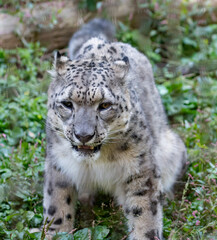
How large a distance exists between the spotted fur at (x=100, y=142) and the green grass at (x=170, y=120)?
0.23m

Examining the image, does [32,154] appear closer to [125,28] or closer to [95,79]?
[95,79]

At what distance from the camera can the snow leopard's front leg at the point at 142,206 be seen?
14.8 ft

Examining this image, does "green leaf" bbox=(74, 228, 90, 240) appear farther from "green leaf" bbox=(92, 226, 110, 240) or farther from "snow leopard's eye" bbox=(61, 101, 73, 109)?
"snow leopard's eye" bbox=(61, 101, 73, 109)

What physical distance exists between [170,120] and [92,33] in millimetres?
1676

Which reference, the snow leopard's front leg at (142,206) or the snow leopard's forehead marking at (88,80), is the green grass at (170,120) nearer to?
the snow leopard's front leg at (142,206)

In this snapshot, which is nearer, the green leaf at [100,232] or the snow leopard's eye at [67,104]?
the snow leopard's eye at [67,104]

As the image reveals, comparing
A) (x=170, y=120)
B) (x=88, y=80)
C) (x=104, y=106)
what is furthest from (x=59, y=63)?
(x=170, y=120)

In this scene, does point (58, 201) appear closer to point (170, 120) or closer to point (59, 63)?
point (59, 63)

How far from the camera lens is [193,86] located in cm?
760

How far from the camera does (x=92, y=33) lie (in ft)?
21.4

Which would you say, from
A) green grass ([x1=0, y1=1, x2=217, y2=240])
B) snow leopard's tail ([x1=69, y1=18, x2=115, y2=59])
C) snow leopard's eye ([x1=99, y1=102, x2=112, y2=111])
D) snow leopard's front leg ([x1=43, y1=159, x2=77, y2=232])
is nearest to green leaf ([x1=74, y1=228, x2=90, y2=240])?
green grass ([x1=0, y1=1, x2=217, y2=240])

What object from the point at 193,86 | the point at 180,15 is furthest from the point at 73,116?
the point at 180,15

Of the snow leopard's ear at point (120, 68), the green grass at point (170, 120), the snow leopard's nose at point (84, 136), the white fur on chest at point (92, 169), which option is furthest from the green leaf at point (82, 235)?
the snow leopard's ear at point (120, 68)

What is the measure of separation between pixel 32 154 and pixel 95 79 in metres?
1.84
